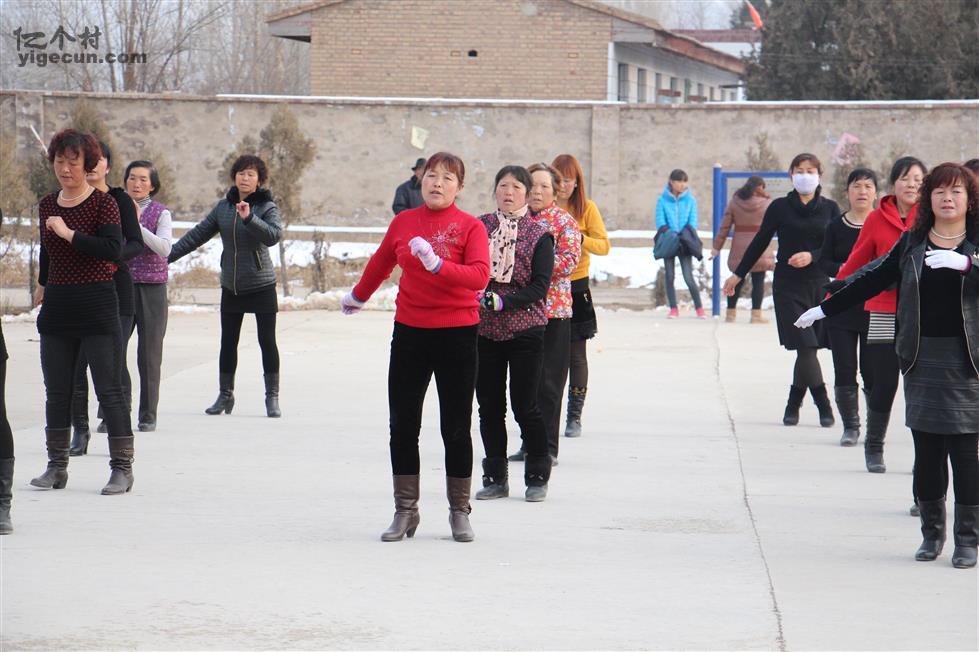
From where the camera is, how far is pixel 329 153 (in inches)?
1143

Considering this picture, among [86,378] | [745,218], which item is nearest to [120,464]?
[86,378]

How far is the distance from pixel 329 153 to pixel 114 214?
72.6ft

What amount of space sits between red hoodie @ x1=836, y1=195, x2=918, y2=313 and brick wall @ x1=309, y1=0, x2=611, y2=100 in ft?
95.3

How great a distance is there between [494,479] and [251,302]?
3.35 meters

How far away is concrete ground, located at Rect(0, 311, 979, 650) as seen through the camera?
4891 mm

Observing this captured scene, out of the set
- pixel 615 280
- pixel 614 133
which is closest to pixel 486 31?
pixel 614 133

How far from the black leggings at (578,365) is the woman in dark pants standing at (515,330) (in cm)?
196

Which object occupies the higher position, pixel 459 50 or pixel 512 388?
pixel 459 50

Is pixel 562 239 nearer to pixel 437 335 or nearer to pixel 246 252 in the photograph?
pixel 437 335

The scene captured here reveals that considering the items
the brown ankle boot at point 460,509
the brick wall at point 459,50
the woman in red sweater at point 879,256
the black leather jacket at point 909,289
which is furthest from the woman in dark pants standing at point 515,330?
the brick wall at point 459,50

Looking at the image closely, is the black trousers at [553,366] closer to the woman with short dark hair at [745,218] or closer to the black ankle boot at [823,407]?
the black ankle boot at [823,407]

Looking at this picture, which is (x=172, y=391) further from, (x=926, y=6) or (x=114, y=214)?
(x=926, y=6)

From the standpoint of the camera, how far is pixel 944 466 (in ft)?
20.2

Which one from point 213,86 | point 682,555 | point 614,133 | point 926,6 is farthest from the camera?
point 213,86
